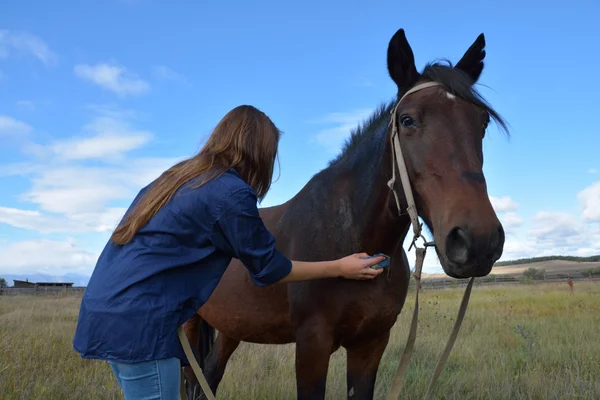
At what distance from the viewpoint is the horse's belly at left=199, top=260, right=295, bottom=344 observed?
10.2ft

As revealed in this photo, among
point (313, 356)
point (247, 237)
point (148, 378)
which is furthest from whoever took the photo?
point (313, 356)

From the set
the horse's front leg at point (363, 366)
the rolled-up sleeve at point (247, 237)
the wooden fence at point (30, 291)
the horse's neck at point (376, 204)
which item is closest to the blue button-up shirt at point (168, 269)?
the rolled-up sleeve at point (247, 237)

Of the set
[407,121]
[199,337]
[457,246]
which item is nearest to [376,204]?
[407,121]

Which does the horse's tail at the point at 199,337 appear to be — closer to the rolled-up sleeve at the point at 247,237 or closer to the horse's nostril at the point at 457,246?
the rolled-up sleeve at the point at 247,237

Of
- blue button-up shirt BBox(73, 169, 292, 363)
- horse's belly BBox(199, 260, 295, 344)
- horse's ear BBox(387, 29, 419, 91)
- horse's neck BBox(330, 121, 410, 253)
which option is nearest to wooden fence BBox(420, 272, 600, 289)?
horse's belly BBox(199, 260, 295, 344)

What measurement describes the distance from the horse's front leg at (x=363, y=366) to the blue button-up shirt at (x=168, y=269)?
4.38 ft

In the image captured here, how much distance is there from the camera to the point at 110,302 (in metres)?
1.79

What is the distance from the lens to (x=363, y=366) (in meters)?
3.00

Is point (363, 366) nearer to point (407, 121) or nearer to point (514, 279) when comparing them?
point (407, 121)

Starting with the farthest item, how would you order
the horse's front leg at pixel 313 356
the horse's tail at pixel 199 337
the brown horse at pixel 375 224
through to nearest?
the horse's tail at pixel 199 337 < the horse's front leg at pixel 313 356 < the brown horse at pixel 375 224

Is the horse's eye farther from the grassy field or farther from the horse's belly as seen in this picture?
the grassy field

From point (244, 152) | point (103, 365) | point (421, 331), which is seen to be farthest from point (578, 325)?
point (244, 152)

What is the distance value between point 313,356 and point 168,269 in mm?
1168

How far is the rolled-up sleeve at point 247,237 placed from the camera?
1.86 m
